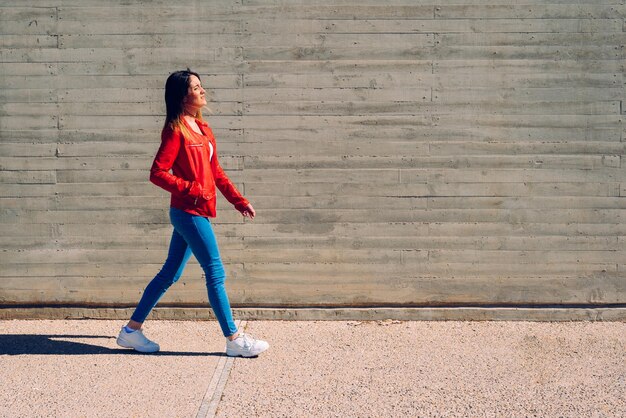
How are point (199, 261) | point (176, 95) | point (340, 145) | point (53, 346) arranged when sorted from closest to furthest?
point (176, 95), point (199, 261), point (53, 346), point (340, 145)

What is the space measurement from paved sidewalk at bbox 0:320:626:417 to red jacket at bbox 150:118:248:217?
3.41 ft

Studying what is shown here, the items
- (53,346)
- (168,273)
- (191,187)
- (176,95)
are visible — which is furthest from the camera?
(53,346)

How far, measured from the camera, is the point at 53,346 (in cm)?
549

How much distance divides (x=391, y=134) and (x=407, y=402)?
228cm

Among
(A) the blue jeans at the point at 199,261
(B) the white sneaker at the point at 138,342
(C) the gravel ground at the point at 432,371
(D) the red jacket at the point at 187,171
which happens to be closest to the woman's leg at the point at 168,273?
(A) the blue jeans at the point at 199,261

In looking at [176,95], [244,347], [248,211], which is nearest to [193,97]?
[176,95]

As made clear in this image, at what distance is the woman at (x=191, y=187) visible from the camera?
493cm

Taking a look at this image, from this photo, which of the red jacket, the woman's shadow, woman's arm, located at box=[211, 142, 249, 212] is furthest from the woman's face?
the woman's shadow

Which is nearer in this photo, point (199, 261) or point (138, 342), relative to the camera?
point (199, 261)

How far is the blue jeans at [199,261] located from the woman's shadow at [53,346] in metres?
0.31

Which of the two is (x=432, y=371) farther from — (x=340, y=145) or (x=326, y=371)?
(x=340, y=145)

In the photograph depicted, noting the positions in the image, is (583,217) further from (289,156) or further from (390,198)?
(289,156)

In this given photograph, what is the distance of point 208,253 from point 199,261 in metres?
0.12

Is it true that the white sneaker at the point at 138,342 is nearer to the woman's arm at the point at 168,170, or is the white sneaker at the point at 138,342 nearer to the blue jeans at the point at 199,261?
the blue jeans at the point at 199,261
